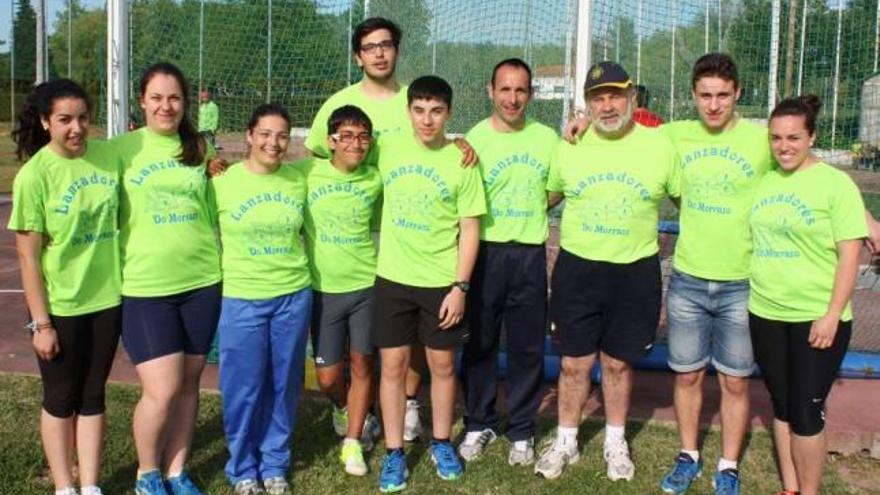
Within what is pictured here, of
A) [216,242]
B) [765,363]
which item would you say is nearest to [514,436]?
[765,363]

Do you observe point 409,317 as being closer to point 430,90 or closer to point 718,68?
point 430,90

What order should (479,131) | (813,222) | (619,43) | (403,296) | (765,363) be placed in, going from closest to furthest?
1. (813,222)
2. (765,363)
3. (403,296)
4. (479,131)
5. (619,43)

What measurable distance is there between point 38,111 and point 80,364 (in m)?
1.07

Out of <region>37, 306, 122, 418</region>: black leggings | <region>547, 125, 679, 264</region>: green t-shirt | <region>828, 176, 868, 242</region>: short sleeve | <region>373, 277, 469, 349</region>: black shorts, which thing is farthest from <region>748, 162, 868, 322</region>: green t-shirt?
<region>37, 306, 122, 418</region>: black leggings

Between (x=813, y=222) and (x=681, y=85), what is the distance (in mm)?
5337

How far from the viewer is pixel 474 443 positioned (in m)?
4.56

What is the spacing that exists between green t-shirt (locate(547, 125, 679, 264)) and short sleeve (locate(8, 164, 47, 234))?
7.62ft

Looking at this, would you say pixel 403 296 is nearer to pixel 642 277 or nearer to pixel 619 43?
pixel 642 277

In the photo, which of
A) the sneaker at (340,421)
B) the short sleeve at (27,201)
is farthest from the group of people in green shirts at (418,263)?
the sneaker at (340,421)

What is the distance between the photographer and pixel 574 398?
4328 mm

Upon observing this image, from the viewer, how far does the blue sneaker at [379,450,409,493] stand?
411 cm

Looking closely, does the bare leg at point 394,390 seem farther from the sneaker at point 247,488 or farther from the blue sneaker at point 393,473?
the sneaker at point 247,488

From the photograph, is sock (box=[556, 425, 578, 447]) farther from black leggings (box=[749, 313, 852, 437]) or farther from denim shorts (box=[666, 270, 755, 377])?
black leggings (box=[749, 313, 852, 437])

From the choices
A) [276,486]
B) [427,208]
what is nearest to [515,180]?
[427,208]
